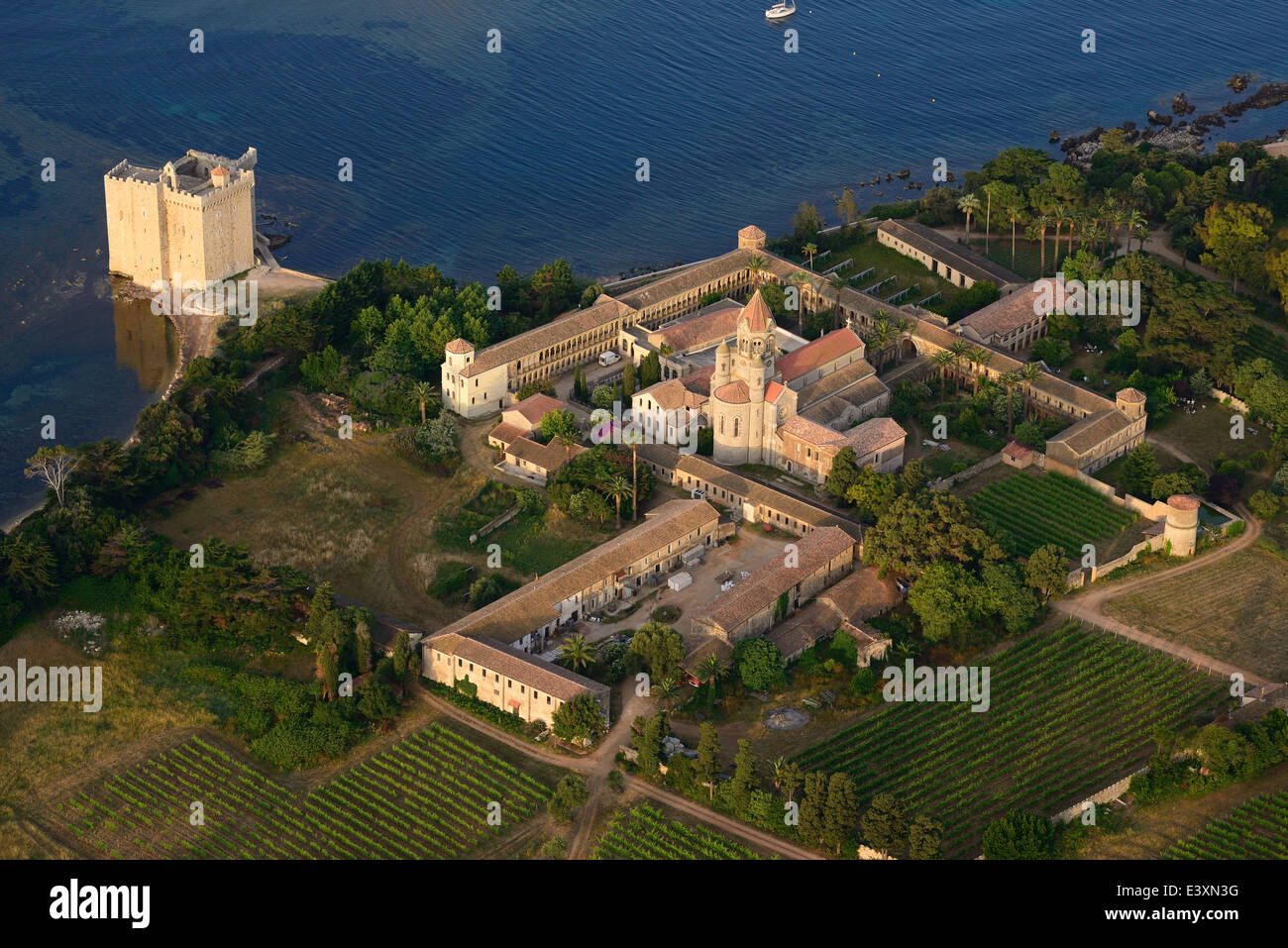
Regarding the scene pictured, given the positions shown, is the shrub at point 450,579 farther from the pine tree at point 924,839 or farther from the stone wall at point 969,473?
the pine tree at point 924,839

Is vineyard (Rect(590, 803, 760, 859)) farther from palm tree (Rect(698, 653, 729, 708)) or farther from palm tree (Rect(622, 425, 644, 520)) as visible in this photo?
palm tree (Rect(622, 425, 644, 520))

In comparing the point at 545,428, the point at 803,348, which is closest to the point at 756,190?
the point at 803,348

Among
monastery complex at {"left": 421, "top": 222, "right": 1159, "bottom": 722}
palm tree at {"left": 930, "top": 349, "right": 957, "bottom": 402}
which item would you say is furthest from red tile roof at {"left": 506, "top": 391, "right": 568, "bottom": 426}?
palm tree at {"left": 930, "top": 349, "right": 957, "bottom": 402}

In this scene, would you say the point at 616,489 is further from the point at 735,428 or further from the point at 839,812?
the point at 839,812

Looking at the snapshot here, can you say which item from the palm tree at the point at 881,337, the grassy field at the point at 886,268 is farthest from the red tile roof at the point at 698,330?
the grassy field at the point at 886,268

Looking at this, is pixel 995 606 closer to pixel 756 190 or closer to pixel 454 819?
pixel 454 819

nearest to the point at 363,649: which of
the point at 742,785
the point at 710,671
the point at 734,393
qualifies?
the point at 710,671

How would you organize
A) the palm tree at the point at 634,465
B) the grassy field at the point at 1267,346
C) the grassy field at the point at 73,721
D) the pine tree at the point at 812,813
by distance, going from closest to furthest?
the pine tree at the point at 812,813
the grassy field at the point at 73,721
the palm tree at the point at 634,465
the grassy field at the point at 1267,346
